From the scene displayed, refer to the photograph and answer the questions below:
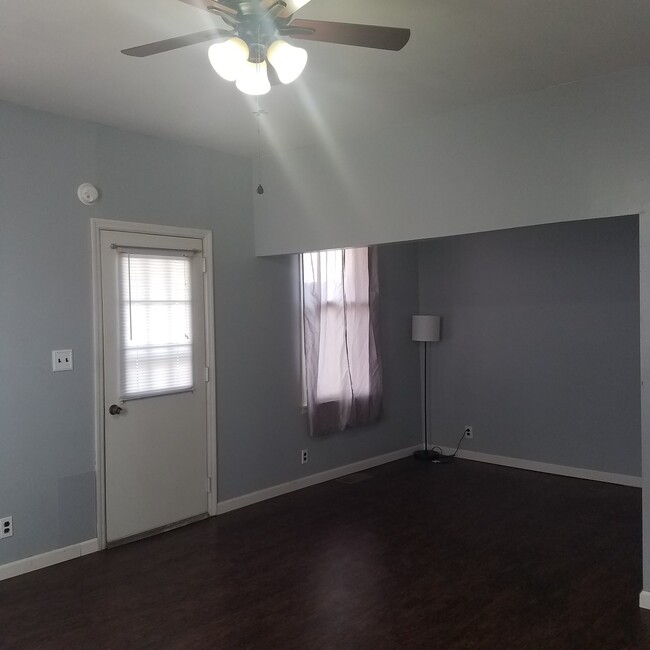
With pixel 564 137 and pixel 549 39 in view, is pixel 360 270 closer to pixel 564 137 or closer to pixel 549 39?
pixel 564 137

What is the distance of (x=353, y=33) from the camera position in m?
1.92

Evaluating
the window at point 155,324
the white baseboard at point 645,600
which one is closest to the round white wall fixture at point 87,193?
the window at point 155,324

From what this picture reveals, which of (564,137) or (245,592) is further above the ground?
(564,137)

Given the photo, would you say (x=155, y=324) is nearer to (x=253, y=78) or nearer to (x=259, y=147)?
(x=259, y=147)

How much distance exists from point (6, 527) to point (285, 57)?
2984 millimetres

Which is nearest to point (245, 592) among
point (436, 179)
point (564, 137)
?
point (436, 179)

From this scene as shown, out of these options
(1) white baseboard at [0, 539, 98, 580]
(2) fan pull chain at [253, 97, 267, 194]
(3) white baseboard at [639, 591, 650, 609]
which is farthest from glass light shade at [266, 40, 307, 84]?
(1) white baseboard at [0, 539, 98, 580]

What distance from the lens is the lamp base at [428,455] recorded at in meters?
5.81

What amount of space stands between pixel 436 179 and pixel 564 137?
77 centimetres

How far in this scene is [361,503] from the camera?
4555mm

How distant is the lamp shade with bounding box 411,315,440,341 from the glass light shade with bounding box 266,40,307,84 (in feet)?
13.4

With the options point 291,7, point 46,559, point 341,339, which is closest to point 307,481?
point 341,339

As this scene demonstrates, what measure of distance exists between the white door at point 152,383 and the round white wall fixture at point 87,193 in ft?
0.74

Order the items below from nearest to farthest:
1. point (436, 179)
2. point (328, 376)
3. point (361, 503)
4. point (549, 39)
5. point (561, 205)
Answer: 1. point (549, 39)
2. point (561, 205)
3. point (436, 179)
4. point (361, 503)
5. point (328, 376)
